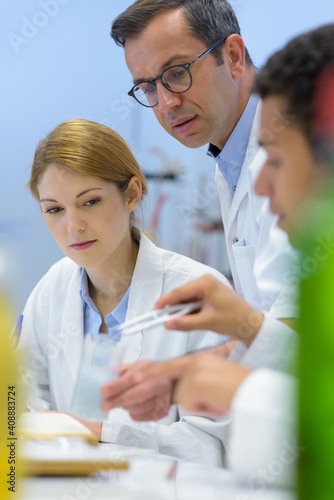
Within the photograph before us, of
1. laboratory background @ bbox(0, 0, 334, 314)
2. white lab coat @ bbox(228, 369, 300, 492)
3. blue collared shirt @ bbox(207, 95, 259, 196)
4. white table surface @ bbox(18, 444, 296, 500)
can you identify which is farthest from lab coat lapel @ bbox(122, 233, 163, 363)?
laboratory background @ bbox(0, 0, 334, 314)

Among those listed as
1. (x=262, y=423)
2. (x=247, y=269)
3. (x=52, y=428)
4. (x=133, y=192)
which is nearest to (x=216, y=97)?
(x=133, y=192)

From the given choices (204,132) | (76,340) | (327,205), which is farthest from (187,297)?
(204,132)

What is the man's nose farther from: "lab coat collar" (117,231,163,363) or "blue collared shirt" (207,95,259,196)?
"lab coat collar" (117,231,163,363)

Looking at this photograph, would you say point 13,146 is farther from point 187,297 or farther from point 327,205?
point 327,205

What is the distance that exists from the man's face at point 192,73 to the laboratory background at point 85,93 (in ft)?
6.49

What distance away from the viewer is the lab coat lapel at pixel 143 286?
1.77 m

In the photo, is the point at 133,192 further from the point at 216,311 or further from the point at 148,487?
the point at 148,487

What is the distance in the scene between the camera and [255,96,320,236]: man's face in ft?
2.54

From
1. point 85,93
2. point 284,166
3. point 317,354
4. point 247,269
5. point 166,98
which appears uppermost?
point 85,93

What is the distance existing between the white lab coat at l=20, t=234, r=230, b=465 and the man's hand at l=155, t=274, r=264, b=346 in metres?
0.51

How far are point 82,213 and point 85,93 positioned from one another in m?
2.66

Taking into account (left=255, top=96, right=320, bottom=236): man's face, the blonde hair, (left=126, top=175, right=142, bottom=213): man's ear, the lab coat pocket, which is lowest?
the lab coat pocket

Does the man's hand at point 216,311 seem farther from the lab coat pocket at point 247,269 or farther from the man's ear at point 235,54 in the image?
the man's ear at point 235,54

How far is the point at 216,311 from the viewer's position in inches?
42.9
